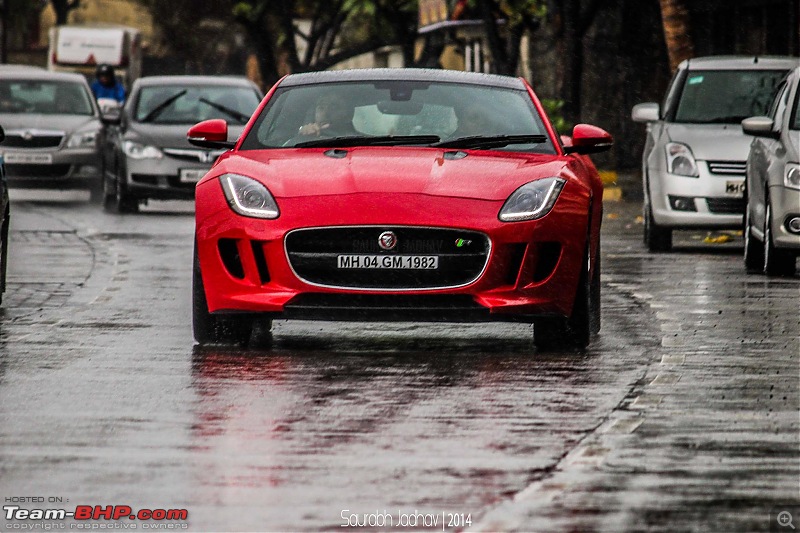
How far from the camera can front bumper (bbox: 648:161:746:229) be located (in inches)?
708

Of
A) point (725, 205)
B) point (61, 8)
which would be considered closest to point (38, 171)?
point (725, 205)

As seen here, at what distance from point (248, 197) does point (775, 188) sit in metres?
5.93

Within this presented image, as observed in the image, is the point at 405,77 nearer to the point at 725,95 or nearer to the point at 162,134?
the point at 725,95

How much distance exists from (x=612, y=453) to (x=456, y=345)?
3.58m

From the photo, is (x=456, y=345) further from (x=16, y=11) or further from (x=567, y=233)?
(x=16, y=11)

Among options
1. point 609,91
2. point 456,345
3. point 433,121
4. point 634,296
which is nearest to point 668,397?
point 456,345

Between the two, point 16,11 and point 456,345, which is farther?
point 16,11

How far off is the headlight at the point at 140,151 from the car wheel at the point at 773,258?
10411 millimetres

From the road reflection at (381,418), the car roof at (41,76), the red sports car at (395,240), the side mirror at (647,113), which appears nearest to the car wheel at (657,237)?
the side mirror at (647,113)

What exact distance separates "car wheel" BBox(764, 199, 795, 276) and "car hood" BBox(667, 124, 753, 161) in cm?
260

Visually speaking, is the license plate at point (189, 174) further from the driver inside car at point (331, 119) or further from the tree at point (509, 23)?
the driver inside car at point (331, 119)

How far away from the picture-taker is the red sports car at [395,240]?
9930 millimetres

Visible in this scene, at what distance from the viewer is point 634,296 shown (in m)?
13.7

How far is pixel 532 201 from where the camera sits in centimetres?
1005
